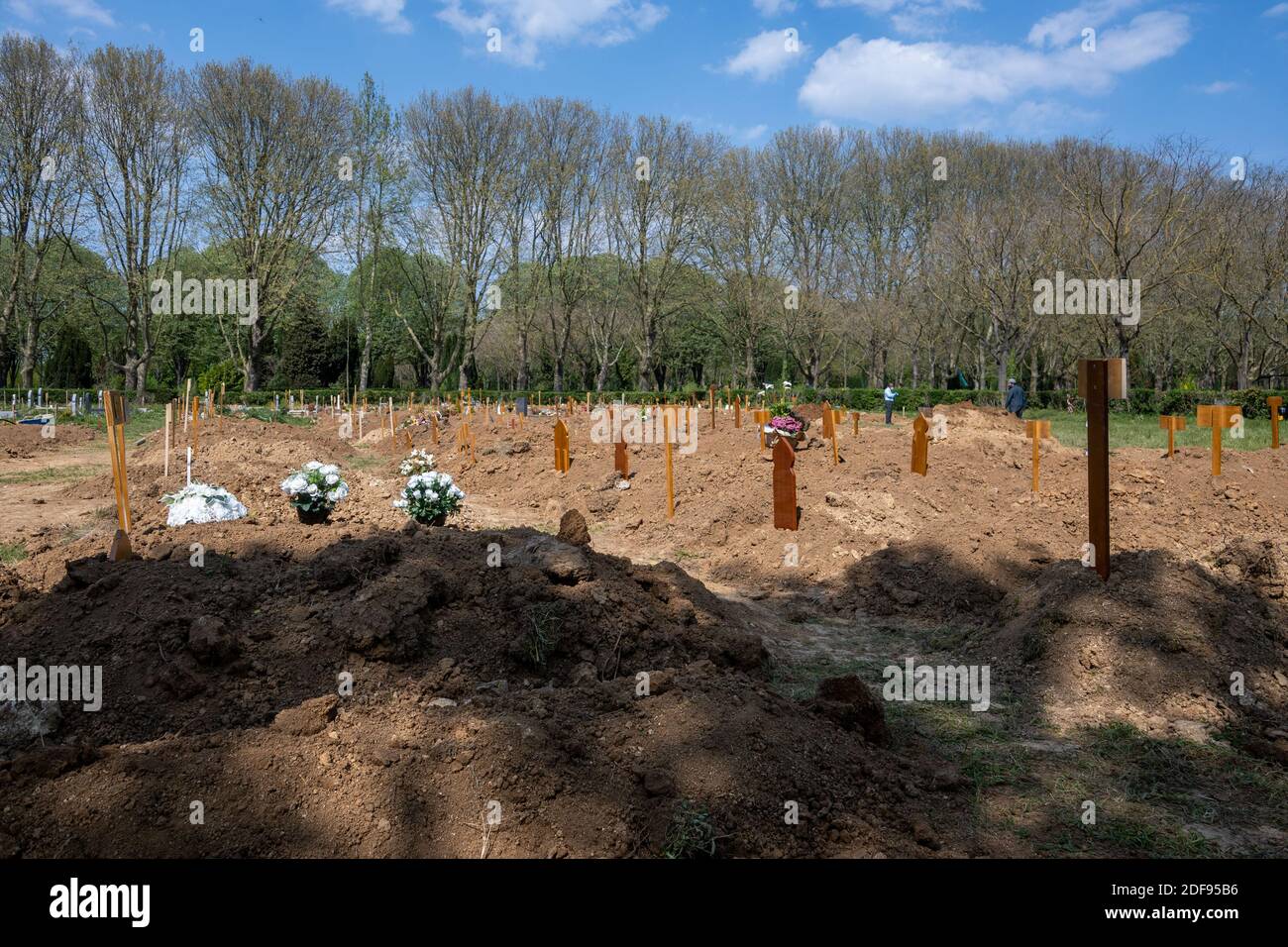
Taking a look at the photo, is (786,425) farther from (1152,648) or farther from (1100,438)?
(1152,648)

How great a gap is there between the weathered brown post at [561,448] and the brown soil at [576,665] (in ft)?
16.8

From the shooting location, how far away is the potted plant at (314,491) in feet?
31.2

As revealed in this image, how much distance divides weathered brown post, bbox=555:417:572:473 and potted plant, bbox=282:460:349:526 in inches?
230

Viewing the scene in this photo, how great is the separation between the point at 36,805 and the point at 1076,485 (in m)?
11.3

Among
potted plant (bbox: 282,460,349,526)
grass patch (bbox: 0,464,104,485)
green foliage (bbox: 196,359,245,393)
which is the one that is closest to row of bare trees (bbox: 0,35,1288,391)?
green foliage (bbox: 196,359,245,393)

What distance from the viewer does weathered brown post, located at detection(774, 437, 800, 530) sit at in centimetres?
973

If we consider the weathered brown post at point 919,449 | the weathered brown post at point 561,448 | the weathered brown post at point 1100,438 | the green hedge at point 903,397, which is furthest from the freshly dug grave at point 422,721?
the green hedge at point 903,397

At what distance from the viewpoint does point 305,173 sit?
36.6 m

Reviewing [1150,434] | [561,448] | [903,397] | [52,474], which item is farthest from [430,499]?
[903,397]

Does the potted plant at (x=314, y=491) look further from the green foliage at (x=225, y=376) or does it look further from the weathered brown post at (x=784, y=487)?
the green foliage at (x=225, y=376)

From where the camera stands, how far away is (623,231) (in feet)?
148

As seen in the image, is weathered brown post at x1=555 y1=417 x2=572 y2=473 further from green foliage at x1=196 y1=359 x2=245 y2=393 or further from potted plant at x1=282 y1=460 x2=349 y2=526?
green foliage at x1=196 y1=359 x2=245 y2=393

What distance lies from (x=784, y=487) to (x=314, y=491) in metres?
5.26
